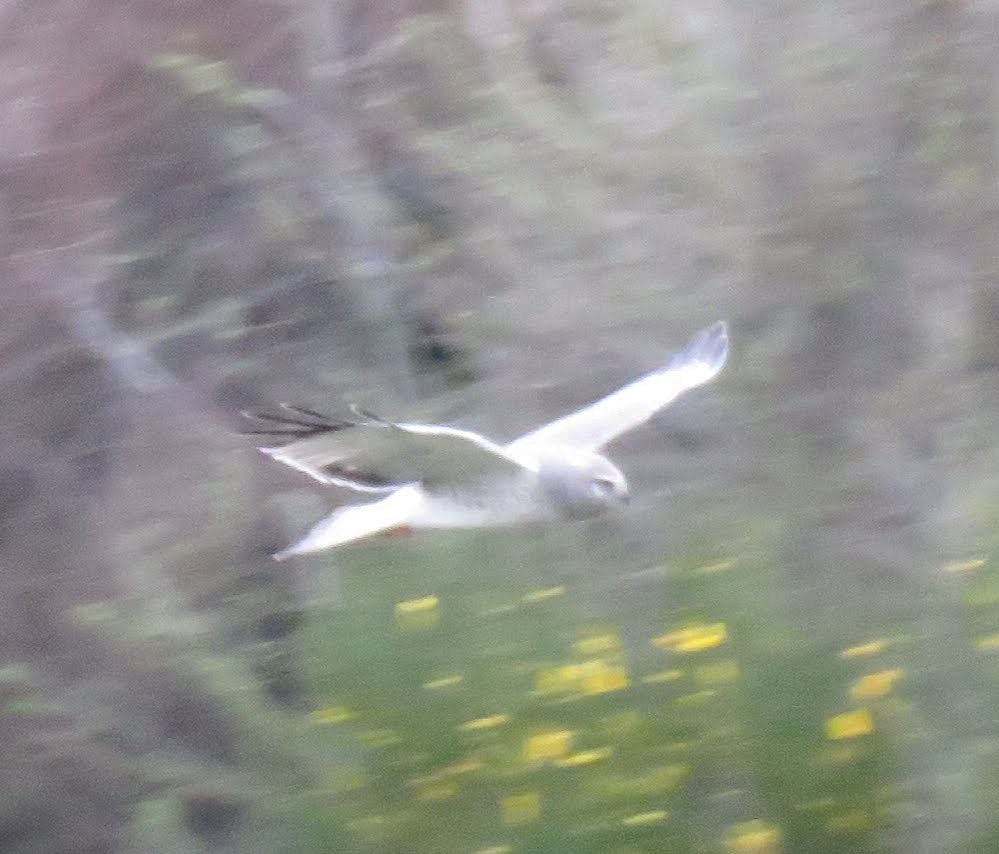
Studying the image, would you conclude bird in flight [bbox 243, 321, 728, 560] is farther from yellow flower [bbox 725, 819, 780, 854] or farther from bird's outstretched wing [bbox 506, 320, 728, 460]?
yellow flower [bbox 725, 819, 780, 854]

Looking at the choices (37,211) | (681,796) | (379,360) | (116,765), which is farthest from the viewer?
(379,360)

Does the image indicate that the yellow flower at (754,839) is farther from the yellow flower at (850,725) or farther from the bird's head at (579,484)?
the bird's head at (579,484)

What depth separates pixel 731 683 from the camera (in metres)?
3.59

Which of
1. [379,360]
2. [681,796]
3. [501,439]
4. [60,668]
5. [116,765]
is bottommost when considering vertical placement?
[681,796]

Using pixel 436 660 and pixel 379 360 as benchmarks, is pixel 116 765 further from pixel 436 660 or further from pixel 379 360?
pixel 436 660

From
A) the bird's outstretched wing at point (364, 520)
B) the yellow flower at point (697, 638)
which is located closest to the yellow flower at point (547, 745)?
the yellow flower at point (697, 638)

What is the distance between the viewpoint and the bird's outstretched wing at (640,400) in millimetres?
5227

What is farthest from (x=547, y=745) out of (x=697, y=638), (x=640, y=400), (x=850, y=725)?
(x=640, y=400)

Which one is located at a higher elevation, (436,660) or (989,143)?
(989,143)

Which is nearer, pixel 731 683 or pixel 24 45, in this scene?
pixel 731 683

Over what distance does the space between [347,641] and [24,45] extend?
2.69 metres

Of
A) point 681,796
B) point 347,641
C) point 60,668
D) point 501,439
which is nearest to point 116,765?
point 60,668

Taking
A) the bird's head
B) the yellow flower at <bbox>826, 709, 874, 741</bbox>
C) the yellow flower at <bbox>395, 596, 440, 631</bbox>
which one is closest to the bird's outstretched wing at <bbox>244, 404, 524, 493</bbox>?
the bird's head

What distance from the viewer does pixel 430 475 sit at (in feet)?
15.1
